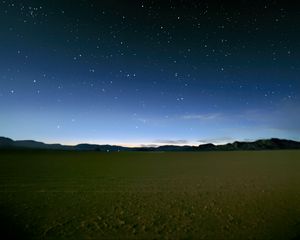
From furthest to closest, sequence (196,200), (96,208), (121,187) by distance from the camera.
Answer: (121,187) < (196,200) < (96,208)

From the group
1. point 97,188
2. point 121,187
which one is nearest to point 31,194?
point 97,188

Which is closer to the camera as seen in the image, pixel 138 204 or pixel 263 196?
pixel 138 204

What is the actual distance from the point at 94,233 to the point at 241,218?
20.4ft

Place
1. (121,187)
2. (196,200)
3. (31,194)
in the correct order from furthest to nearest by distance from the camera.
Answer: (121,187), (31,194), (196,200)

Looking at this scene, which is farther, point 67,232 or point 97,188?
point 97,188

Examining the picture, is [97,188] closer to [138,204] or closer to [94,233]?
[138,204]

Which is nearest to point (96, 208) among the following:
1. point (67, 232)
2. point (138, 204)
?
point (138, 204)

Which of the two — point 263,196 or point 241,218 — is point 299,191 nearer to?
point 263,196

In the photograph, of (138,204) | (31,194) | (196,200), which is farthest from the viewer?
(31,194)

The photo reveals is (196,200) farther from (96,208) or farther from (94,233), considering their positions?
(94,233)

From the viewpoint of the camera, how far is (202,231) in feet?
31.1

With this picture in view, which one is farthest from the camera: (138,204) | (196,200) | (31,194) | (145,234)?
(31,194)

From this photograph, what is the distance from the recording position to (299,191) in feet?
58.1

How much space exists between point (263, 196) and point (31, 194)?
14.2 metres
